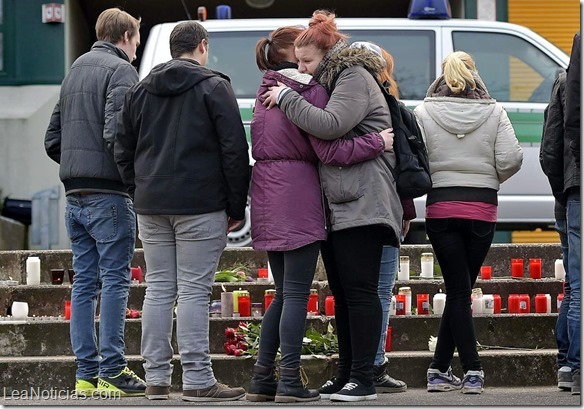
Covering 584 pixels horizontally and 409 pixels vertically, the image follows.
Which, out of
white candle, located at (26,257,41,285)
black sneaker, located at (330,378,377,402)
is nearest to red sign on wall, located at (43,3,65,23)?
white candle, located at (26,257,41,285)

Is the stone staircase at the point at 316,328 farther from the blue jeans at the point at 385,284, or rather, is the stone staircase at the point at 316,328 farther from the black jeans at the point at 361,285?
the black jeans at the point at 361,285

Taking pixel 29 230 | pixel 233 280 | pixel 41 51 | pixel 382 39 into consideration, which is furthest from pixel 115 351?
pixel 41 51

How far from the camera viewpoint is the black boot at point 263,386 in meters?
6.12

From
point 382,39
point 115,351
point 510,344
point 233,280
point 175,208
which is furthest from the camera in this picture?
point 382,39

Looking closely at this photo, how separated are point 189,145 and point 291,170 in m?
0.51

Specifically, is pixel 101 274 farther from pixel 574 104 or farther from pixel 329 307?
pixel 574 104

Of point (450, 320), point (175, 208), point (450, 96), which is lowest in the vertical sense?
point (450, 320)

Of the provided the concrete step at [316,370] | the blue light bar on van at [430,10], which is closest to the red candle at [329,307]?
the concrete step at [316,370]

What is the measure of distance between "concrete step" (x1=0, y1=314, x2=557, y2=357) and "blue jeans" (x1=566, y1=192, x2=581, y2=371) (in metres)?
1.19

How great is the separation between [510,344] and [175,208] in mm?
2741

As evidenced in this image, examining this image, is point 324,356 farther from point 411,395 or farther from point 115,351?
point 115,351

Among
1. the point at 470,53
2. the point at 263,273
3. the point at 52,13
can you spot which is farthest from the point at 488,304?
the point at 52,13

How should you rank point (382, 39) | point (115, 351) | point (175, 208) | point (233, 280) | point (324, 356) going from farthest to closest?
1. point (382, 39)
2. point (233, 280)
3. point (324, 356)
4. point (115, 351)
5. point (175, 208)

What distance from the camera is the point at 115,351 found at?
6.45 meters
